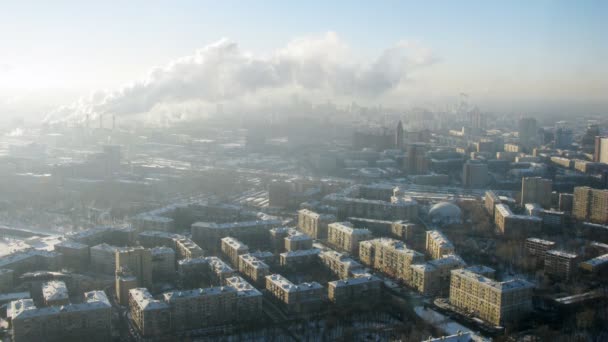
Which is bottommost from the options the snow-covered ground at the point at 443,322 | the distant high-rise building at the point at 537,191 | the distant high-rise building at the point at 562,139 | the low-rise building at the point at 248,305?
the snow-covered ground at the point at 443,322

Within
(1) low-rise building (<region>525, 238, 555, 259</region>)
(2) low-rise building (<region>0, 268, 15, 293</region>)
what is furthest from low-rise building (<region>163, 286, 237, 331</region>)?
(1) low-rise building (<region>525, 238, 555, 259</region>)

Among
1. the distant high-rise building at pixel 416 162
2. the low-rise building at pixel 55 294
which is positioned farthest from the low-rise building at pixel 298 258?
the distant high-rise building at pixel 416 162

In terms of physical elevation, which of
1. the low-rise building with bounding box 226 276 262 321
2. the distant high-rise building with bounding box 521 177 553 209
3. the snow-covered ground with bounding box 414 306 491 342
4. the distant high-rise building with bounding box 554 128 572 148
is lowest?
the snow-covered ground with bounding box 414 306 491 342

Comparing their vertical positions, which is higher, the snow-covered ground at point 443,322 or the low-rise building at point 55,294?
the low-rise building at point 55,294

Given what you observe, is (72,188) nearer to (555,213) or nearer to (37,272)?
(37,272)

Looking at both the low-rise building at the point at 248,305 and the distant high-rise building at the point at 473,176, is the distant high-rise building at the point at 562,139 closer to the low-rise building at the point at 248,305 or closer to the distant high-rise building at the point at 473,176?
the distant high-rise building at the point at 473,176

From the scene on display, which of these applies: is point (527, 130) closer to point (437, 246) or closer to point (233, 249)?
point (437, 246)

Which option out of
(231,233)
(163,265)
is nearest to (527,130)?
(231,233)

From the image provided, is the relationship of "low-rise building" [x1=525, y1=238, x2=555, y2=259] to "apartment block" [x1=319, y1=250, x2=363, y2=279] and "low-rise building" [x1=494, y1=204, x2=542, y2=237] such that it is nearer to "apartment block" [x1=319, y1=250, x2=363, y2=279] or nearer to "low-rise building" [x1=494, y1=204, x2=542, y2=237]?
"low-rise building" [x1=494, y1=204, x2=542, y2=237]
